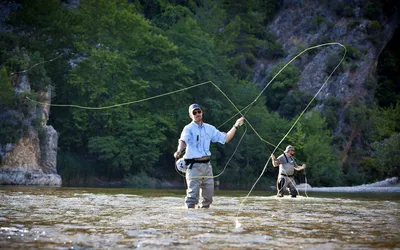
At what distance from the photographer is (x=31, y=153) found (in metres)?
43.7

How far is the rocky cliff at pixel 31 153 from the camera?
1645 inches

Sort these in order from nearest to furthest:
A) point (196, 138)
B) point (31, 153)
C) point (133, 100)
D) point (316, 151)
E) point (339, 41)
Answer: point (196, 138) < point (31, 153) < point (133, 100) < point (316, 151) < point (339, 41)

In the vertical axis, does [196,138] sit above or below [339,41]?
below

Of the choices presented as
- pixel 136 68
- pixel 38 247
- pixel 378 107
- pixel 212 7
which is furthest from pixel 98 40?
pixel 38 247

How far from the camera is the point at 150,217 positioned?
38.5 ft

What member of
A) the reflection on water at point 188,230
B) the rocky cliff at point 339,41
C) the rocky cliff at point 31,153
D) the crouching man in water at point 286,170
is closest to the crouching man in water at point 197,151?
the reflection on water at point 188,230

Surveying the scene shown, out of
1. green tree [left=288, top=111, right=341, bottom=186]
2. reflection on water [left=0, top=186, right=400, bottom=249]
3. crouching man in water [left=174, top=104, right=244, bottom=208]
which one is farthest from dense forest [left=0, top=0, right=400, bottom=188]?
reflection on water [left=0, top=186, right=400, bottom=249]

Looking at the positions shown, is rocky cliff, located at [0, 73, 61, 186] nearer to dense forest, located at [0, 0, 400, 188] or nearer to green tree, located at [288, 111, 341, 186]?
dense forest, located at [0, 0, 400, 188]

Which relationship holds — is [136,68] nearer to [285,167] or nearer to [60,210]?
[285,167]

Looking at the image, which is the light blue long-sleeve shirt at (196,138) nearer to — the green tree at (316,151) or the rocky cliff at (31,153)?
the rocky cliff at (31,153)

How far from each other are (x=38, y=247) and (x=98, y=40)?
50991 mm

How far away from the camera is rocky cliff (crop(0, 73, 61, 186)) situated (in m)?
41.8

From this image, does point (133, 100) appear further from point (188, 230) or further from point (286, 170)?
point (188, 230)

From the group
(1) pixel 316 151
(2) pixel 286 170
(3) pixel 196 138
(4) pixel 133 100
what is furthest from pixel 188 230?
(1) pixel 316 151
